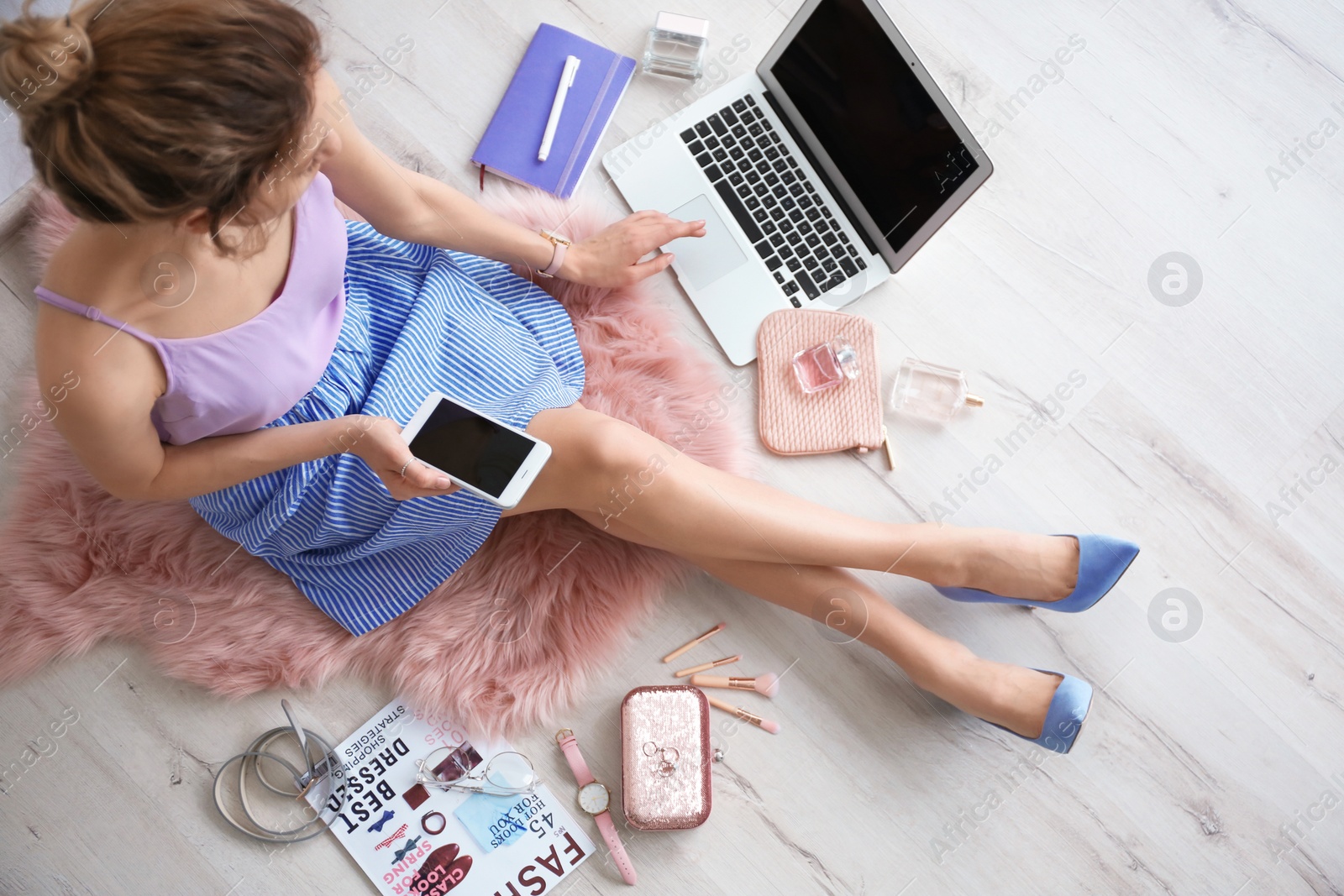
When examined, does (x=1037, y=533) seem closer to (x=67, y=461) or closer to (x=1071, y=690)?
(x=1071, y=690)

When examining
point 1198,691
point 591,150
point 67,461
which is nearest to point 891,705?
point 1198,691

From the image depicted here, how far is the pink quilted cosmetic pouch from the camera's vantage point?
1310 millimetres

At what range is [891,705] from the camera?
1278 millimetres

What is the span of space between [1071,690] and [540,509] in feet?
2.62

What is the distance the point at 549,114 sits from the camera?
1371 mm

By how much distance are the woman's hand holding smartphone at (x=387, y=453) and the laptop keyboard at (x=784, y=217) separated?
64 cm

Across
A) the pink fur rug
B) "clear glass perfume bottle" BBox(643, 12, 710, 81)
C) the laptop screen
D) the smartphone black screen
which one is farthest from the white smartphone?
"clear glass perfume bottle" BBox(643, 12, 710, 81)

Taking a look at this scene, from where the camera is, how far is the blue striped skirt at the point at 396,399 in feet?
3.46

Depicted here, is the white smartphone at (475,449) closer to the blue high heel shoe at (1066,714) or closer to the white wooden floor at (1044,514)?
the white wooden floor at (1044,514)

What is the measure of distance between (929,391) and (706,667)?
556 millimetres

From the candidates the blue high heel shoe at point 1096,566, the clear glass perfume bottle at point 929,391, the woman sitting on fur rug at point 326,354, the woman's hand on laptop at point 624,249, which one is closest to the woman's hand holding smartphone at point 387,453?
the woman sitting on fur rug at point 326,354

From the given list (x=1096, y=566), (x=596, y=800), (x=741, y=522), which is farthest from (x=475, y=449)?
(x=1096, y=566)

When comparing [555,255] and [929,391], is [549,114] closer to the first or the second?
[555,255]

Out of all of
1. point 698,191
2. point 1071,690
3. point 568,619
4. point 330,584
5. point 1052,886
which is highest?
point 698,191
